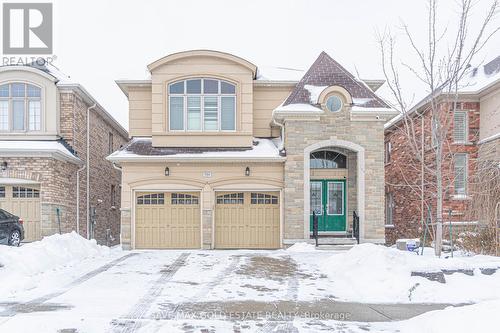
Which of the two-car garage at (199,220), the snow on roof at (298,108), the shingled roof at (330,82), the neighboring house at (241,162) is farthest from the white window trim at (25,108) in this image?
the shingled roof at (330,82)

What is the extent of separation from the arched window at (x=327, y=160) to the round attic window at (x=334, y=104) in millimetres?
2100

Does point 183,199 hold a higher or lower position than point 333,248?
higher

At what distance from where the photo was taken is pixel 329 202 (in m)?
16.9

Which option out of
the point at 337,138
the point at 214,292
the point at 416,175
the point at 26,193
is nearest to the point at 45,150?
the point at 26,193

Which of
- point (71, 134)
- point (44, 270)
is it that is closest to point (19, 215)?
point (71, 134)

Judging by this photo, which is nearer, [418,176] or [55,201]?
[55,201]

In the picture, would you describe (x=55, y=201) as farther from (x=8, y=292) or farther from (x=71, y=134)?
(x=8, y=292)

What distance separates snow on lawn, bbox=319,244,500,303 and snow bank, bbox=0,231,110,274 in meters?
7.11

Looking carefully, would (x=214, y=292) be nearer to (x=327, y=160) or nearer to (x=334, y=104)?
(x=334, y=104)

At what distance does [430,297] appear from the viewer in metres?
8.17

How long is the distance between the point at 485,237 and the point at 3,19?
20119 mm

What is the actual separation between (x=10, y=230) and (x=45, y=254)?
137 inches

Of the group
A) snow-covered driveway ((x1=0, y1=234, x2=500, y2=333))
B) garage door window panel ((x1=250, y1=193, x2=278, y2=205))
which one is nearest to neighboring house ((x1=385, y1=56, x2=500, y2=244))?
garage door window panel ((x1=250, y1=193, x2=278, y2=205))

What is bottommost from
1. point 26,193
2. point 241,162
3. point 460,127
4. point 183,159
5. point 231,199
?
point 231,199
